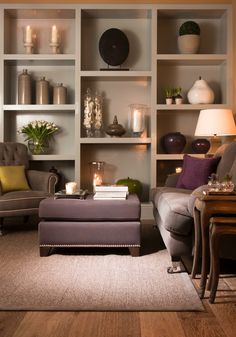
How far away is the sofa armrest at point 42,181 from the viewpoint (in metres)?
4.69

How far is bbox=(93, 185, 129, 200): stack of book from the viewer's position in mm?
3574

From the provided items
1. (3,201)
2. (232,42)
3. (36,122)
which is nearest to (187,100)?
(232,42)

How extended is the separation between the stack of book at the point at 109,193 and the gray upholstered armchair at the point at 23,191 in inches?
37.0

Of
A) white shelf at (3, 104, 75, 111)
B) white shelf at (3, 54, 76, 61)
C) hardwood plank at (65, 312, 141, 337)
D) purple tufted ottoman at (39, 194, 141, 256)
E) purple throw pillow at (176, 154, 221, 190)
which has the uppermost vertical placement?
white shelf at (3, 54, 76, 61)

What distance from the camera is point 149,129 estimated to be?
5578 mm

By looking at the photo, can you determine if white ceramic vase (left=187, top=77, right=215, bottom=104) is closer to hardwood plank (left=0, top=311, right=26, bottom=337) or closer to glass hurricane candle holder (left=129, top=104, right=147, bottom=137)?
glass hurricane candle holder (left=129, top=104, right=147, bottom=137)

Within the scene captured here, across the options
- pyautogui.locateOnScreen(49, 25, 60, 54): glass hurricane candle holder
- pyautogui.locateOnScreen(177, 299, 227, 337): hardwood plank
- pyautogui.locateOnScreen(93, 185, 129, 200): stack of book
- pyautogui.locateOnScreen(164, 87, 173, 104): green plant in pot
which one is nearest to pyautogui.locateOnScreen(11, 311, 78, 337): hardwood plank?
pyautogui.locateOnScreen(177, 299, 227, 337): hardwood plank

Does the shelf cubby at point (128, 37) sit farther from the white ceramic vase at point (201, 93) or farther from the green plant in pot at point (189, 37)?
the white ceramic vase at point (201, 93)

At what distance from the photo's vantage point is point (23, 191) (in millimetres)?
4457

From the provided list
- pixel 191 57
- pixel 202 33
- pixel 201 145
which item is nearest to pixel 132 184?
pixel 201 145

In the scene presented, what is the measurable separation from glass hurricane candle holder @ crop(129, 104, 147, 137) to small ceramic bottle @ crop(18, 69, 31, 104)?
125 cm

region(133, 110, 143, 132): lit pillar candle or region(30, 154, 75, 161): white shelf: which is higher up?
region(133, 110, 143, 132): lit pillar candle

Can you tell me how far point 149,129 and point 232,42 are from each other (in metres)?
1.41

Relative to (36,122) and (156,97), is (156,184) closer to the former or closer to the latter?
(156,97)
